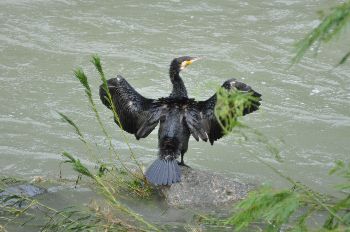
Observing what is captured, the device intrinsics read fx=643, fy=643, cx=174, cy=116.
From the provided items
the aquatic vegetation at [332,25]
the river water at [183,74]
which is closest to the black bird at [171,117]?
the river water at [183,74]

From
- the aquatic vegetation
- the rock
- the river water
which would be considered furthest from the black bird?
the aquatic vegetation

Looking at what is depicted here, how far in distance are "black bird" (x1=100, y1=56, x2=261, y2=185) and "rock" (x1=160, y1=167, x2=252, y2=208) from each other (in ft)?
0.76

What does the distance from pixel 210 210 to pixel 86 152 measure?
2.32m

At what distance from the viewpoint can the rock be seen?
5.83 m

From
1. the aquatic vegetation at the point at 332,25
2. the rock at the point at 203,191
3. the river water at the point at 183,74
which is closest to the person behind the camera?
the aquatic vegetation at the point at 332,25

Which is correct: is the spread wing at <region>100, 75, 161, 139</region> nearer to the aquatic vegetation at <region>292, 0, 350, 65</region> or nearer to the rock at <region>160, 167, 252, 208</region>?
the rock at <region>160, 167, 252, 208</region>

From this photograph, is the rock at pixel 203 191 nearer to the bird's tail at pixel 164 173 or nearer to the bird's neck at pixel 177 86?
the bird's tail at pixel 164 173

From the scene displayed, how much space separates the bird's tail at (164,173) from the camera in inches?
220

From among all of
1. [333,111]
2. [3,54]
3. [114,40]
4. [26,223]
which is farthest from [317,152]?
[3,54]

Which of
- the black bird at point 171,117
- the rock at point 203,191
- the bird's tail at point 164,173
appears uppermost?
the black bird at point 171,117

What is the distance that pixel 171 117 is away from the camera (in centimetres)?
619

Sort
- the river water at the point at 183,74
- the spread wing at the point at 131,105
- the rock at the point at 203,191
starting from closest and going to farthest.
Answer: the rock at the point at 203,191, the spread wing at the point at 131,105, the river water at the point at 183,74

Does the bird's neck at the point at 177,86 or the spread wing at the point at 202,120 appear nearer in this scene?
the spread wing at the point at 202,120

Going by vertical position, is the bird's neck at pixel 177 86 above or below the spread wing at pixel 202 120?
above
